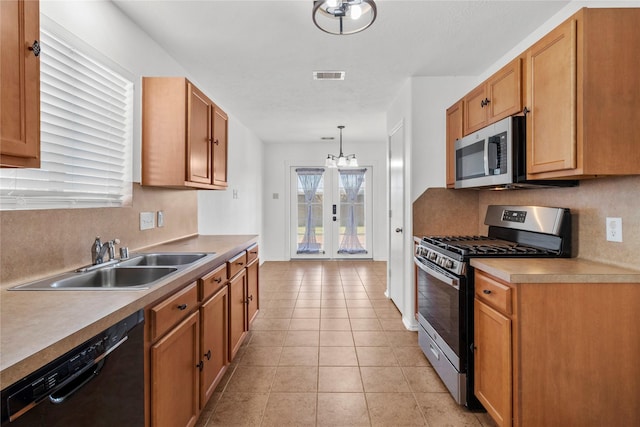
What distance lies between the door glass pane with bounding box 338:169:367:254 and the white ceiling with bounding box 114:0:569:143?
287 centimetres

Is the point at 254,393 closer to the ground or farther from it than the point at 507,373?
closer to the ground

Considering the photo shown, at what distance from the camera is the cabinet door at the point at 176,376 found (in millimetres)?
1316

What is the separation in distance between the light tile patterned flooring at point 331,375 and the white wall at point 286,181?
112 inches

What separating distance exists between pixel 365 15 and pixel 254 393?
238 centimetres

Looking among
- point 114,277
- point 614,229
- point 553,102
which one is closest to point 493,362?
point 614,229

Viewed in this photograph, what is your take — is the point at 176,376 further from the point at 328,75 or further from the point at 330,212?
the point at 330,212

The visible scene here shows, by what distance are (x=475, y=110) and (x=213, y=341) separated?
248 centimetres

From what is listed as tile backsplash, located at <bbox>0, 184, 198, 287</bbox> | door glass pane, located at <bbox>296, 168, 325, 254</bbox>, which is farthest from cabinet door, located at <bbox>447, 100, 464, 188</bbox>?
door glass pane, located at <bbox>296, 168, 325, 254</bbox>

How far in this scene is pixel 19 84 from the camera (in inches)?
41.7

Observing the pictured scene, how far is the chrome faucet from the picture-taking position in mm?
1781

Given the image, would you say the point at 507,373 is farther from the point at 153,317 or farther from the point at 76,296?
the point at 76,296

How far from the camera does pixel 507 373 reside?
1631mm

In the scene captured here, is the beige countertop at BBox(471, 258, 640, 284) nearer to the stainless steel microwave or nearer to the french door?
the stainless steel microwave

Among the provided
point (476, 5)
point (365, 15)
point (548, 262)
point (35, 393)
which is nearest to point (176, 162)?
point (365, 15)
